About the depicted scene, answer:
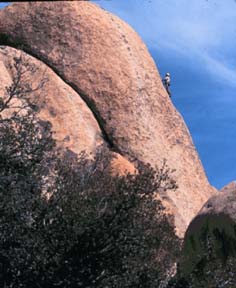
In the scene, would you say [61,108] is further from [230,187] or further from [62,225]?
[62,225]

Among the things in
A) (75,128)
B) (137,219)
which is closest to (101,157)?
(75,128)

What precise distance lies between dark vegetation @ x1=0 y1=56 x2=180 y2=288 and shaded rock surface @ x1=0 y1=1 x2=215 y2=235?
8053mm

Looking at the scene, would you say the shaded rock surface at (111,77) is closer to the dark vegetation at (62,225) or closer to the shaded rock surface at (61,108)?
the shaded rock surface at (61,108)

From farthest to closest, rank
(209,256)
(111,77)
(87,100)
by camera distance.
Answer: (111,77) → (87,100) → (209,256)

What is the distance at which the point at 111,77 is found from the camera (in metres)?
21.4

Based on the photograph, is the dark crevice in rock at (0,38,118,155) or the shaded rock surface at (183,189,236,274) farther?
the dark crevice in rock at (0,38,118,155)

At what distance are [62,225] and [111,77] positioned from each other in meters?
10.7

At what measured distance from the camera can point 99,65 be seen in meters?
21.4

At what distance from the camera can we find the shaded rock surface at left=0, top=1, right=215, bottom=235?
2102cm

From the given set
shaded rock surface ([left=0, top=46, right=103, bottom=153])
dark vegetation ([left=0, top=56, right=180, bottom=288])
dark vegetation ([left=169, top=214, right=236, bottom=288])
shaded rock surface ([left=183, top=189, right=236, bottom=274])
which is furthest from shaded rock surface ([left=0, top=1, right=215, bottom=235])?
dark vegetation ([left=0, top=56, right=180, bottom=288])

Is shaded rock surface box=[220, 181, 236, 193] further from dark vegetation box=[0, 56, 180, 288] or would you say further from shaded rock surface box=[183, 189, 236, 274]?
dark vegetation box=[0, 56, 180, 288]

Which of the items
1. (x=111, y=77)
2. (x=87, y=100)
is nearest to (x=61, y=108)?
(x=87, y=100)

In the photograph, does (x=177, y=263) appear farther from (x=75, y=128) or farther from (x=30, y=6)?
(x=30, y=6)

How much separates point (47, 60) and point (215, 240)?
940cm
